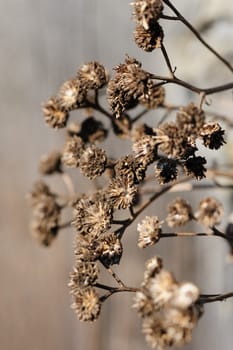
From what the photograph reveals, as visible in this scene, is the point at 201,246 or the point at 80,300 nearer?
the point at 80,300

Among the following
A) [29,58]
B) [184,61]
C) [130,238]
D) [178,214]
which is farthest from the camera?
[29,58]

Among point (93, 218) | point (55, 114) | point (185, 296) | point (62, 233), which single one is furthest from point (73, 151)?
point (62, 233)

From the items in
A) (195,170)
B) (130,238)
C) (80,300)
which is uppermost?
(130,238)

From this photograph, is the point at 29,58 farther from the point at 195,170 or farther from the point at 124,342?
the point at 195,170

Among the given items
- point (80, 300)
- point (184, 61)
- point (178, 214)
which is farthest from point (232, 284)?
point (80, 300)

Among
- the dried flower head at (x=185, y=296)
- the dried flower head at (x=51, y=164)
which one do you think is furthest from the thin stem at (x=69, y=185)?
the dried flower head at (x=185, y=296)
